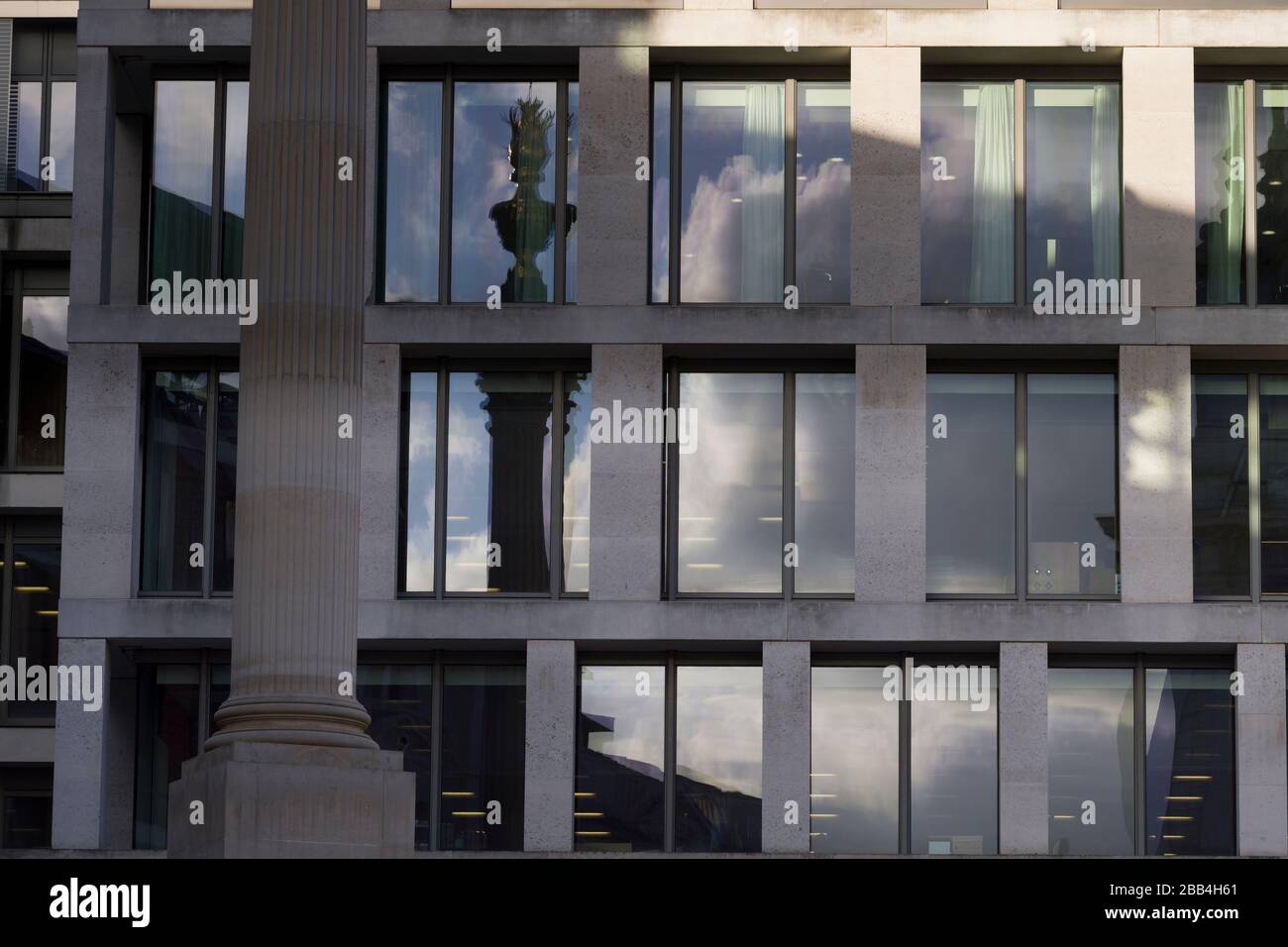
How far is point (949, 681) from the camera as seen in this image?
109 feet

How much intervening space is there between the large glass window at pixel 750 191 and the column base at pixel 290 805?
13464 millimetres

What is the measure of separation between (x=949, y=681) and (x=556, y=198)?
10.5 m

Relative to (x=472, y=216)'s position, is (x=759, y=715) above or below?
below

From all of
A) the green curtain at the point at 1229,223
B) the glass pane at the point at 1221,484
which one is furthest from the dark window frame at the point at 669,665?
the green curtain at the point at 1229,223

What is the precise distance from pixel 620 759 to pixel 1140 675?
8.61m

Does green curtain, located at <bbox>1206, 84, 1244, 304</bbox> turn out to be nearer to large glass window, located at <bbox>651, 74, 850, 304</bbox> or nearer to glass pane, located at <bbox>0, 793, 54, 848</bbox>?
large glass window, located at <bbox>651, 74, 850, 304</bbox>

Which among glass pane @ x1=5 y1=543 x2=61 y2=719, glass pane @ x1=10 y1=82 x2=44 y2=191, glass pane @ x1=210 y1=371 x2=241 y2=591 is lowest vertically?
glass pane @ x1=5 y1=543 x2=61 y2=719

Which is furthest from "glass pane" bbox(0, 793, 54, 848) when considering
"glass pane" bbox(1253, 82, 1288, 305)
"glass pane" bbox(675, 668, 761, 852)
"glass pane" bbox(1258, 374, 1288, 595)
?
"glass pane" bbox(1253, 82, 1288, 305)

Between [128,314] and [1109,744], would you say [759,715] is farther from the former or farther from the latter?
[128,314]

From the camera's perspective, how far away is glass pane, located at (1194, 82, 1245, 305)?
3406 cm

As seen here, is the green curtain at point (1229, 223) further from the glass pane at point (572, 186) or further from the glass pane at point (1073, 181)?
the glass pane at point (572, 186)

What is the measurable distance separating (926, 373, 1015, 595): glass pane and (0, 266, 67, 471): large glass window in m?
17.0
